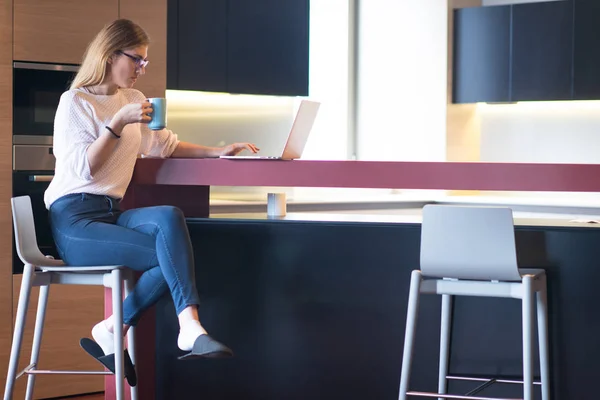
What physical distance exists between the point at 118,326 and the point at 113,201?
0.48 meters

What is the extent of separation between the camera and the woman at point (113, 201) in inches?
122

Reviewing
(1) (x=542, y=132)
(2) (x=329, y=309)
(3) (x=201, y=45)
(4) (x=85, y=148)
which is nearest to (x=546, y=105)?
(1) (x=542, y=132)

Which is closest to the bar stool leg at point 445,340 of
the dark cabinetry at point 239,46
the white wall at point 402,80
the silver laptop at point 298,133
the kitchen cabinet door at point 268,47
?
Answer: the silver laptop at point 298,133

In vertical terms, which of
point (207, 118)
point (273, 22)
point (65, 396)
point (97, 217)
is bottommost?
point (65, 396)

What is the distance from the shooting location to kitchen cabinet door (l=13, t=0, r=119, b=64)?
14.4 ft

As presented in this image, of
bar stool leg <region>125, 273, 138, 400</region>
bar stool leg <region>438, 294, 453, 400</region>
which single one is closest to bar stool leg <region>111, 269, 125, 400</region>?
bar stool leg <region>125, 273, 138, 400</region>

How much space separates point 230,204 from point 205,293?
1.71m

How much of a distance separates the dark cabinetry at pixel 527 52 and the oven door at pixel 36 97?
110 inches

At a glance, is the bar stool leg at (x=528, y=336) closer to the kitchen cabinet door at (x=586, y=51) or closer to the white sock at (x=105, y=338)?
the white sock at (x=105, y=338)

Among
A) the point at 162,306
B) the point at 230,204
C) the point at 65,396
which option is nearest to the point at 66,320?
the point at 65,396

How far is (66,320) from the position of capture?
4543 millimetres

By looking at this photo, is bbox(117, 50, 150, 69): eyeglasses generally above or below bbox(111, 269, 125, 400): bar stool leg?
above

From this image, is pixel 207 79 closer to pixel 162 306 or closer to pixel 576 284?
pixel 162 306

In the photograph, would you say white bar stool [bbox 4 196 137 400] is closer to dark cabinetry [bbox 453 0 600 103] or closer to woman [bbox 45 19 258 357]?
woman [bbox 45 19 258 357]
